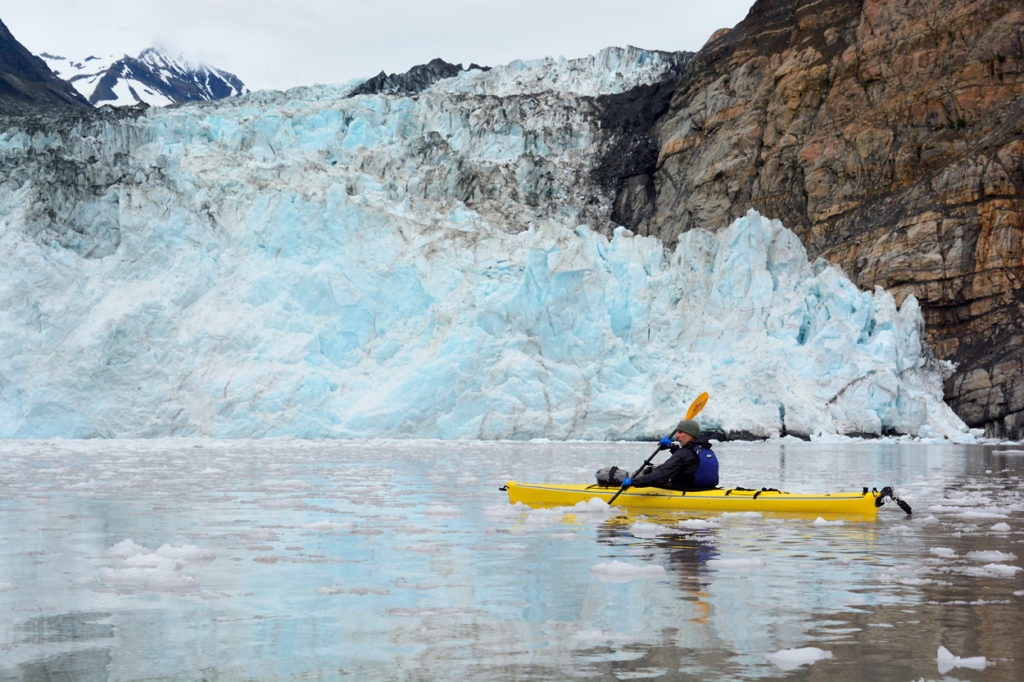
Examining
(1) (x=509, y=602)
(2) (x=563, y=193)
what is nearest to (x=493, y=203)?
(2) (x=563, y=193)

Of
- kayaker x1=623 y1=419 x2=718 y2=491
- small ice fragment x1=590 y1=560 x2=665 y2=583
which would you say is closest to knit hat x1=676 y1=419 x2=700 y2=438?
kayaker x1=623 y1=419 x2=718 y2=491

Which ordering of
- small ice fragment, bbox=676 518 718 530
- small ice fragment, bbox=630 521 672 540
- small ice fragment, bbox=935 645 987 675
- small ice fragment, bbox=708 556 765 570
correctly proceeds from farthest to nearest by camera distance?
small ice fragment, bbox=676 518 718 530, small ice fragment, bbox=630 521 672 540, small ice fragment, bbox=708 556 765 570, small ice fragment, bbox=935 645 987 675

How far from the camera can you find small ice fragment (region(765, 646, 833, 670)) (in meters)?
3.54

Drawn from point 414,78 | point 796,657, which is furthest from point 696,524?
point 414,78

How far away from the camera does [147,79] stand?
7750 centimetres

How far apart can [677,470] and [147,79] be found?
7749 cm

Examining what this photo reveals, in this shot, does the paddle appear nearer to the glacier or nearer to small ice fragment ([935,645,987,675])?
small ice fragment ([935,645,987,675])

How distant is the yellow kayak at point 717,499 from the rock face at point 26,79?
138 ft

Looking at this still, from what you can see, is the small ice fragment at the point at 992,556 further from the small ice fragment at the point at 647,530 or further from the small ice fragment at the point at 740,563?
the small ice fragment at the point at 647,530

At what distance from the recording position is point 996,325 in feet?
101

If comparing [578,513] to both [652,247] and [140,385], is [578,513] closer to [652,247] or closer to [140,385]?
[140,385]

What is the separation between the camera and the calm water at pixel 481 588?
360 cm

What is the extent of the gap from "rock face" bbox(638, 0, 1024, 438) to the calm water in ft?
75.1

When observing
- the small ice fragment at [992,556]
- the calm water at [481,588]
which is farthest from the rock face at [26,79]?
the small ice fragment at [992,556]
